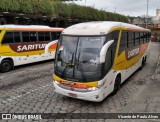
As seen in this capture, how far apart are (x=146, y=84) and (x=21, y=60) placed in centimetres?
847

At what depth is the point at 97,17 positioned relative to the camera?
106ft

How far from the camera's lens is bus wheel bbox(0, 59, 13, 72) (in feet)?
42.4

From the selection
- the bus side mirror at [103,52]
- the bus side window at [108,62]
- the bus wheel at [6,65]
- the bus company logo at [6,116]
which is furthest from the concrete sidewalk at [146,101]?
the bus wheel at [6,65]

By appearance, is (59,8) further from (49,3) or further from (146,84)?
(146,84)

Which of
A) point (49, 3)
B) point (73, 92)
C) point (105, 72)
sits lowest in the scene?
point (73, 92)

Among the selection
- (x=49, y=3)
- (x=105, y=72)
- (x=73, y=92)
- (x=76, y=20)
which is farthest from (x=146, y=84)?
(x=76, y=20)

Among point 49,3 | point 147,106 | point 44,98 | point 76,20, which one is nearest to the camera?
point 147,106

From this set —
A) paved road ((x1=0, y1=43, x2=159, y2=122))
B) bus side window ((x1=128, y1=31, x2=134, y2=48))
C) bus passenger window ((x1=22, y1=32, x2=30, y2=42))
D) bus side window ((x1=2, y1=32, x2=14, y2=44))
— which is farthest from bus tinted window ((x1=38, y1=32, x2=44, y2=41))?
bus side window ((x1=128, y1=31, x2=134, y2=48))

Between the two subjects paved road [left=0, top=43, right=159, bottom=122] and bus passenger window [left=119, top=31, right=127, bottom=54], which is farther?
bus passenger window [left=119, top=31, right=127, bottom=54]

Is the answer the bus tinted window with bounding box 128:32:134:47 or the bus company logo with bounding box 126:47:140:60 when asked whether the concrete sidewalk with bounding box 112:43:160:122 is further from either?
the bus tinted window with bounding box 128:32:134:47

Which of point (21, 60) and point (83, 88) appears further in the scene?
point (21, 60)

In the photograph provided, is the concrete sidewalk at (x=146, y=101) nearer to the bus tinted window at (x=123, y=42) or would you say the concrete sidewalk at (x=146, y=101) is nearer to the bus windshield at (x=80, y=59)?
the bus windshield at (x=80, y=59)

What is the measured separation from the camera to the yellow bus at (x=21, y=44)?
12977mm

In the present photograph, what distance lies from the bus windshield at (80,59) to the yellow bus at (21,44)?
21.7 feet
